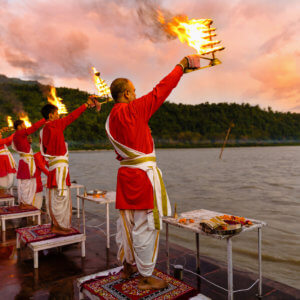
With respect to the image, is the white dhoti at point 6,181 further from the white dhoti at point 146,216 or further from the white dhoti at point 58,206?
the white dhoti at point 146,216

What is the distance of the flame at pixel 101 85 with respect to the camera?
400 centimetres

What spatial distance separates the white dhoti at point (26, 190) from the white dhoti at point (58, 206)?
7.70ft

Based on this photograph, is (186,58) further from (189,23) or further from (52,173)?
(52,173)

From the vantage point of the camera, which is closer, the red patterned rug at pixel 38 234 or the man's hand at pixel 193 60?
→ the man's hand at pixel 193 60

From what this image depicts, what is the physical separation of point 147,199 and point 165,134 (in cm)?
11088

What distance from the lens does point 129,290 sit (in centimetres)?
313

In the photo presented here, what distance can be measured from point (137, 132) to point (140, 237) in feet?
3.28

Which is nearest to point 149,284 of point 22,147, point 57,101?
point 57,101

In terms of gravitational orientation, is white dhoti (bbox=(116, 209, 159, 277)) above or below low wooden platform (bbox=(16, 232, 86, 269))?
above

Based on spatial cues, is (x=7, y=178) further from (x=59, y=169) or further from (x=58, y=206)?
(x=59, y=169)

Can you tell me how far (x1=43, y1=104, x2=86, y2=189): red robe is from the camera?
15.8ft

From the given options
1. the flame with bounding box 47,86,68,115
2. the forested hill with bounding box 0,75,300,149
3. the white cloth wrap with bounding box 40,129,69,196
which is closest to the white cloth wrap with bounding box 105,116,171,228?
the white cloth wrap with bounding box 40,129,69,196

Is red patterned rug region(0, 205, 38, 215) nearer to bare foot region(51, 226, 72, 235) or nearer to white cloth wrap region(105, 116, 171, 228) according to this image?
bare foot region(51, 226, 72, 235)

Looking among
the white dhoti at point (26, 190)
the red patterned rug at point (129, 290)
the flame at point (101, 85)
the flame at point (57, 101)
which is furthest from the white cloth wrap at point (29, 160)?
the red patterned rug at point (129, 290)
